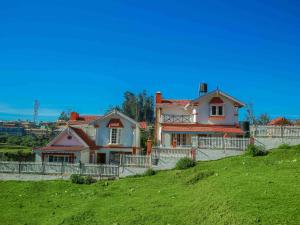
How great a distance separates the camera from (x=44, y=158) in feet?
115

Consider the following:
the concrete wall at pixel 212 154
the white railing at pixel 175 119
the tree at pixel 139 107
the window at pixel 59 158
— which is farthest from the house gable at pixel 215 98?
the tree at pixel 139 107

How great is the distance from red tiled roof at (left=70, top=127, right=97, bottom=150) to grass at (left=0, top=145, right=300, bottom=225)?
28.0 ft

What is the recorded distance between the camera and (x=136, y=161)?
29.2m

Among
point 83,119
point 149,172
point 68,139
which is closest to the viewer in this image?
point 149,172

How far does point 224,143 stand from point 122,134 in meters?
12.9

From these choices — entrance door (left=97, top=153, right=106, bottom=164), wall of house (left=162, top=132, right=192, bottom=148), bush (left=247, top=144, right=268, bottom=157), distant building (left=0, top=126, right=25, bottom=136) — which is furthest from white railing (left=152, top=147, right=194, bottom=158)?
distant building (left=0, top=126, right=25, bottom=136)

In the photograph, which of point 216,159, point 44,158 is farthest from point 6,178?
point 216,159

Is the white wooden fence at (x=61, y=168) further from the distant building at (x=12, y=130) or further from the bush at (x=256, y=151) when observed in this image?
the distant building at (x=12, y=130)

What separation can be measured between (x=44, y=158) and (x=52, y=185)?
774 centimetres

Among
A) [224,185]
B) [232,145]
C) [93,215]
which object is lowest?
[93,215]

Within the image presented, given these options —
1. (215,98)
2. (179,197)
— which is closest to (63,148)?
(215,98)

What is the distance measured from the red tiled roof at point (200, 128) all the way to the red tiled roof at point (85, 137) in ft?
26.0

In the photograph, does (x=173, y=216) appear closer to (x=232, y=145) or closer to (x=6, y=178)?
(x=232, y=145)

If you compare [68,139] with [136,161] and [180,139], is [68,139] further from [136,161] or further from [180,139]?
[180,139]
